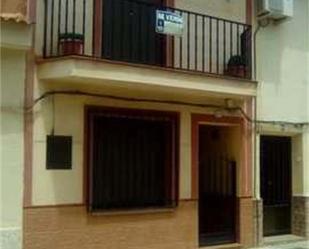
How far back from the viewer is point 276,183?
44.2 feet

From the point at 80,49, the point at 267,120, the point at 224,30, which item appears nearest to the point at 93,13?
the point at 80,49

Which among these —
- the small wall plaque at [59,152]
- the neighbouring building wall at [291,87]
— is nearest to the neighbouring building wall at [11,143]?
the small wall plaque at [59,152]

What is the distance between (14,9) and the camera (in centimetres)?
911

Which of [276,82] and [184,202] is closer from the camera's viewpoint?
[184,202]

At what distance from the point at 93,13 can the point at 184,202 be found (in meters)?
3.62

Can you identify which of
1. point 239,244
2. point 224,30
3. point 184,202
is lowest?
point 239,244

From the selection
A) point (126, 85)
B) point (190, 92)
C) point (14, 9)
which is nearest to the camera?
point (14, 9)

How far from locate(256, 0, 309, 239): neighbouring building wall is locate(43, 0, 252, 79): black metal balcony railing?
0.84 meters

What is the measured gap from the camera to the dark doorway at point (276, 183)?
43.4ft

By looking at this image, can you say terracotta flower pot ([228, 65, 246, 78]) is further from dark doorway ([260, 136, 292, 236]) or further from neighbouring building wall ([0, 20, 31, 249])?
neighbouring building wall ([0, 20, 31, 249])

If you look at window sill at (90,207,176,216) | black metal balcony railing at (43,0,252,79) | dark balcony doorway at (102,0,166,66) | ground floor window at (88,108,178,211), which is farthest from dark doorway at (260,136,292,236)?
dark balcony doorway at (102,0,166,66)

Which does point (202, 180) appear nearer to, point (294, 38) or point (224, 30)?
point (224, 30)

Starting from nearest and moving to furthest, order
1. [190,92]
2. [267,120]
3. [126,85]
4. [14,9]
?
[14,9] < [126,85] < [190,92] < [267,120]

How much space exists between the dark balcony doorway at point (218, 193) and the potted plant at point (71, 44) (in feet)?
12.0
